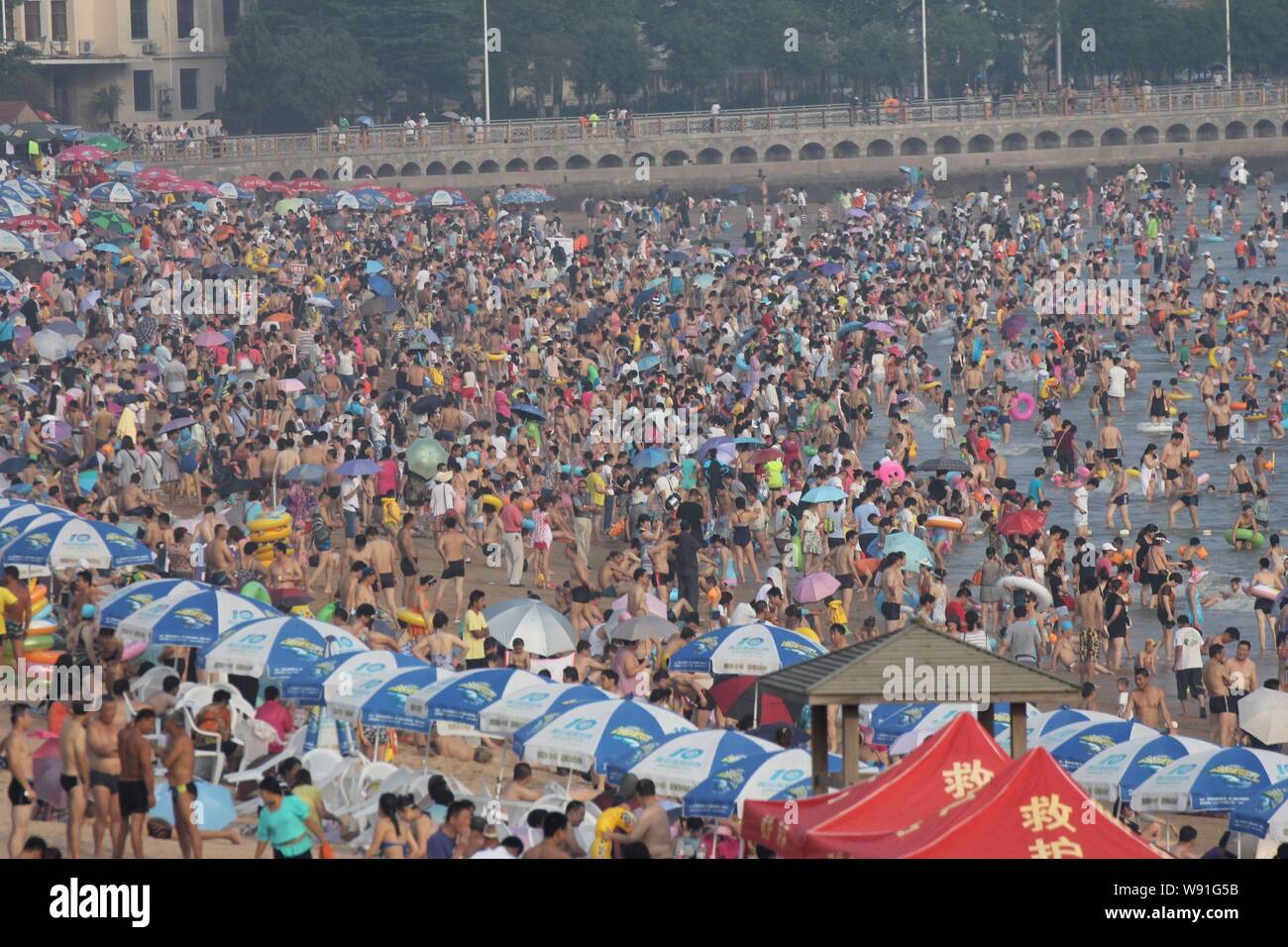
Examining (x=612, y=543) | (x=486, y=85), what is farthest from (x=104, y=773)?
(x=486, y=85)

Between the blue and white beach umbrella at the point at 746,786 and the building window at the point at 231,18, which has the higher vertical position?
the building window at the point at 231,18

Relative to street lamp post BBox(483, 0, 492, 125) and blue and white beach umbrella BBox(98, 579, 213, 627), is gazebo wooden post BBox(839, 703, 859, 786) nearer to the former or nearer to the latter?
blue and white beach umbrella BBox(98, 579, 213, 627)

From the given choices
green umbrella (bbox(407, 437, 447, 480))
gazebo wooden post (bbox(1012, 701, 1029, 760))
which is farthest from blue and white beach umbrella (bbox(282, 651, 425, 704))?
green umbrella (bbox(407, 437, 447, 480))

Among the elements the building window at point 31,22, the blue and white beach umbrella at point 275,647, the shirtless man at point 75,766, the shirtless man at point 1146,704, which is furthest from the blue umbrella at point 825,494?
the building window at point 31,22

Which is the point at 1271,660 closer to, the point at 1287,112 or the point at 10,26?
the point at 1287,112

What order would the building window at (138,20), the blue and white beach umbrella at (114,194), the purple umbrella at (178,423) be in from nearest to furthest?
1. the purple umbrella at (178,423)
2. the blue and white beach umbrella at (114,194)
3. the building window at (138,20)

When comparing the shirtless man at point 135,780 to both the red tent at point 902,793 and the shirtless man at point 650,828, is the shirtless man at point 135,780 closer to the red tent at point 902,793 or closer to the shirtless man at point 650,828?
the shirtless man at point 650,828

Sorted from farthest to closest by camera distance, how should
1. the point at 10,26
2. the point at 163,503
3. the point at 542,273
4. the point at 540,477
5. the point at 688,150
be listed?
1. the point at 10,26
2. the point at 688,150
3. the point at 542,273
4. the point at 540,477
5. the point at 163,503

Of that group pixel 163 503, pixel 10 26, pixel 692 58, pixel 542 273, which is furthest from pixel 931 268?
pixel 10 26
